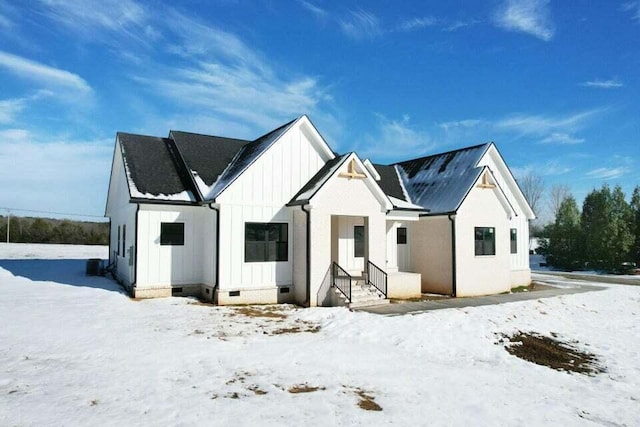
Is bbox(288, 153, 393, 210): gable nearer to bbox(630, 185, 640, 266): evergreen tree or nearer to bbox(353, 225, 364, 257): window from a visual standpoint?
bbox(353, 225, 364, 257): window

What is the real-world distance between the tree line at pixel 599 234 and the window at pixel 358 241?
23.0 m

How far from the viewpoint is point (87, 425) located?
481cm

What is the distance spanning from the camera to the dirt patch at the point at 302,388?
20.6 ft

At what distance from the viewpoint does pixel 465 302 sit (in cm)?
1523

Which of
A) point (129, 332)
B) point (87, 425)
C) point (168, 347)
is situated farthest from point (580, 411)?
point (129, 332)

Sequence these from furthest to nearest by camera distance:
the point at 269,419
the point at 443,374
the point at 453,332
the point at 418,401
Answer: the point at 453,332 → the point at 443,374 → the point at 418,401 → the point at 269,419

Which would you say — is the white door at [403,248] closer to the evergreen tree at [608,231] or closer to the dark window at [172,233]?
the dark window at [172,233]

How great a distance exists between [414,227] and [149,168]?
11428 millimetres

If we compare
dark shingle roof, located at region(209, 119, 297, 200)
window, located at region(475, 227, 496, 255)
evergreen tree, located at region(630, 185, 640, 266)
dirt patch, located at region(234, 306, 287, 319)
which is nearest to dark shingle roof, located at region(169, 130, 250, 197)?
dark shingle roof, located at region(209, 119, 297, 200)

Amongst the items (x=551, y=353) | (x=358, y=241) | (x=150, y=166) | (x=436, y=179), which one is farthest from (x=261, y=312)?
(x=436, y=179)

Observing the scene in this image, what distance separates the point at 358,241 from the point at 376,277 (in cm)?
250

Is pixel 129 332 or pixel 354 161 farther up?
pixel 354 161

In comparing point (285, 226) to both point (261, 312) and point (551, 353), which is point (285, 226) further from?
point (551, 353)

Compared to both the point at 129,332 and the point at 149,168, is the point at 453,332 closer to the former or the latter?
the point at 129,332
